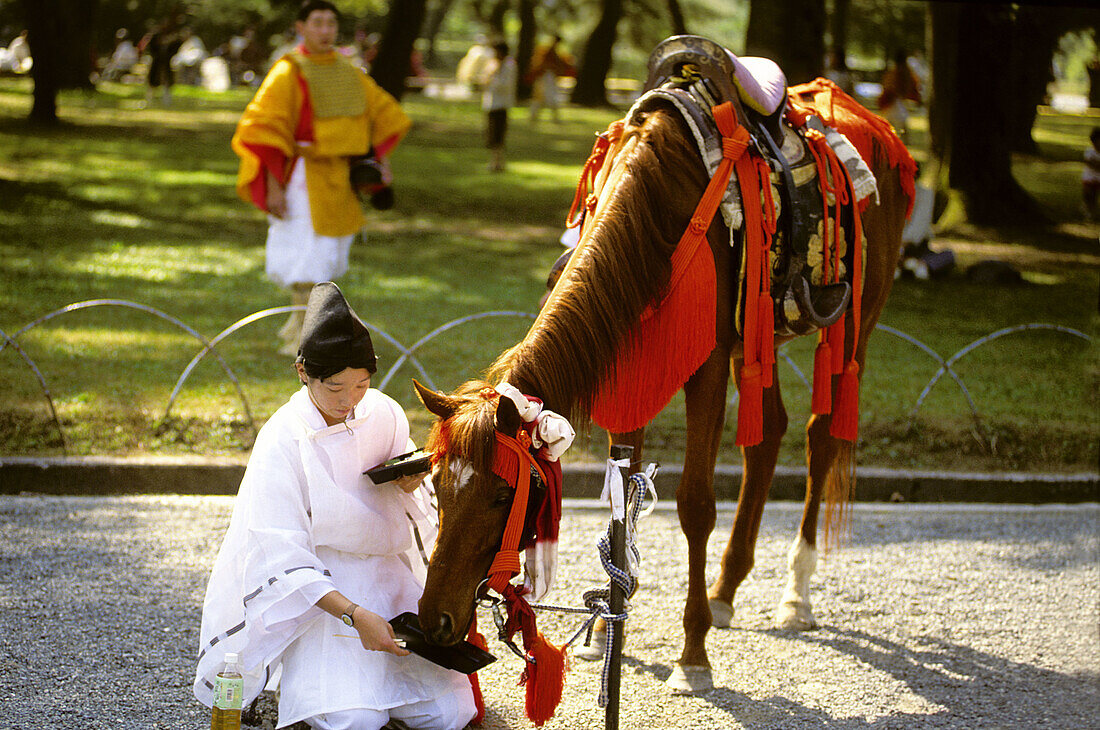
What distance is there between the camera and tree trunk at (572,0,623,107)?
2848 cm

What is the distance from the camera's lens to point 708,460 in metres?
4.18

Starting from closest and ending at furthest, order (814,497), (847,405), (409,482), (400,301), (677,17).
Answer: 1. (409,482)
2. (847,405)
3. (814,497)
4. (400,301)
5. (677,17)

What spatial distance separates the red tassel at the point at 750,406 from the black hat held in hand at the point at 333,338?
1.46 metres

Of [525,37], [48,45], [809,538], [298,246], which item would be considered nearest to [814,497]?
[809,538]

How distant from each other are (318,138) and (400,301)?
8.21 feet

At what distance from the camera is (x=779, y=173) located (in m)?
4.48

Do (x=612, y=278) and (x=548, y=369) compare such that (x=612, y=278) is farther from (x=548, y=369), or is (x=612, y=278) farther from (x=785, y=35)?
(x=785, y=35)

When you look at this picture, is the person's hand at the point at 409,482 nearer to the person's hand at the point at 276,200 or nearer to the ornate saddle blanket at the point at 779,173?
the ornate saddle blanket at the point at 779,173

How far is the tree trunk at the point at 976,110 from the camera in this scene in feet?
42.4

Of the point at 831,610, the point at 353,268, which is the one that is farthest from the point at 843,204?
the point at 353,268

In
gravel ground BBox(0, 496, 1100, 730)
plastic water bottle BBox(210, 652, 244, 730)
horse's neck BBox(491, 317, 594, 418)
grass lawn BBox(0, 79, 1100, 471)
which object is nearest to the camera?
plastic water bottle BBox(210, 652, 244, 730)

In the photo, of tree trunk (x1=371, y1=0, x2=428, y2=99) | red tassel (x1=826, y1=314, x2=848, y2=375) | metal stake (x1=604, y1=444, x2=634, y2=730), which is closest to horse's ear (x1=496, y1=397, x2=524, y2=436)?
Result: metal stake (x1=604, y1=444, x2=634, y2=730)

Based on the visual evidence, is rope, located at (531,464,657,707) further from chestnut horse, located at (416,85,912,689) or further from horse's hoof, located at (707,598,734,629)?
horse's hoof, located at (707,598,734,629)

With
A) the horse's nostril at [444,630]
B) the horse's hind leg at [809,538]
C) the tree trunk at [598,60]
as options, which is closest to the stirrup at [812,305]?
the horse's hind leg at [809,538]
